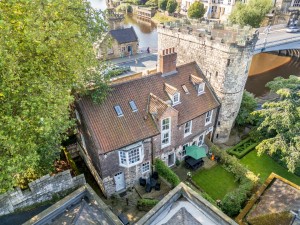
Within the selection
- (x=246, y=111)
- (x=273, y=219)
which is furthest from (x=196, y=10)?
(x=273, y=219)

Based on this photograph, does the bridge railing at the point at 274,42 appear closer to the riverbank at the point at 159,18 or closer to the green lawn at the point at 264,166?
the green lawn at the point at 264,166

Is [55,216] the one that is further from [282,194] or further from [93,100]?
[282,194]

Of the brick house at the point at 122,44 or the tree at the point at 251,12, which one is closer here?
the brick house at the point at 122,44

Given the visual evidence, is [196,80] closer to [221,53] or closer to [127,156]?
[221,53]

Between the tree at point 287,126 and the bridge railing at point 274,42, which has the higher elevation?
the bridge railing at point 274,42

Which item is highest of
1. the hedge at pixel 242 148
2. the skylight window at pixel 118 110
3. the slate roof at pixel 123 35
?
the skylight window at pixel 118 110

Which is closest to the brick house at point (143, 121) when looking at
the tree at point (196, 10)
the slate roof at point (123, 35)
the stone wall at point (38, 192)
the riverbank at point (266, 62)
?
the stone wall at point (38, 192)

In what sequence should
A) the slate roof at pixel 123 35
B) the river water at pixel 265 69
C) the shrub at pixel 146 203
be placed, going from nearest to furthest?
the shrub at pixel 146 203
the river water at pixel 265 69
the slate roof at pixel 123 35

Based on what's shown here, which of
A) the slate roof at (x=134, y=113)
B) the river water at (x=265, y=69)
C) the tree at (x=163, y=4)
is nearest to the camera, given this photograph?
the slate roof at (x=134, y=113)
